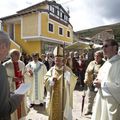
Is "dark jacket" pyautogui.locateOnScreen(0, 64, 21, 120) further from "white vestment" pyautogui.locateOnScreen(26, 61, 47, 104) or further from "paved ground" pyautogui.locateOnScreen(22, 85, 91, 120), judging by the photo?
"white vestment" pyautogui.locateOnScreen(26, 61, 47, 104)

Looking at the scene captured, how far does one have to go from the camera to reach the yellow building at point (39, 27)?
32594 mm

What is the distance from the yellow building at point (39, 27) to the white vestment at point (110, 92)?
27698 mm

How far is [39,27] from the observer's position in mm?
32219

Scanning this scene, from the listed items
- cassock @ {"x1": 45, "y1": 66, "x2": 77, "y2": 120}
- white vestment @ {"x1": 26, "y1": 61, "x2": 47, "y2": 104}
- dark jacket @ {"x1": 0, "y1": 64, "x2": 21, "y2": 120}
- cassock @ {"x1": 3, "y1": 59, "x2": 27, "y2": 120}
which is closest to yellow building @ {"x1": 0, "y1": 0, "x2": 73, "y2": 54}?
white vestment @ {"x1": 26, "y1": 61, "x2": 47, "y2": 104}

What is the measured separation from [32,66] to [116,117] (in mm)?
6022

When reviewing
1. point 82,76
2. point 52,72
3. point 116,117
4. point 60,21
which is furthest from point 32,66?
point 60,21

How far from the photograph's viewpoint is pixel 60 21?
36.9 metres

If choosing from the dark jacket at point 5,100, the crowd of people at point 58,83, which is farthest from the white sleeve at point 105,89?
the dark jacket at point 5,100

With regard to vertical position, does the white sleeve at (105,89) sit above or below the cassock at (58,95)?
above

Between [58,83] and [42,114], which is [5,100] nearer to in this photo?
[58,83]

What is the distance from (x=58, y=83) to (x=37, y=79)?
3.85 meters

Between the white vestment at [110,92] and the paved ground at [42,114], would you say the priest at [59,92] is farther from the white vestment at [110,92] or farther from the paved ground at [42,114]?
the white vestment at [110,92]

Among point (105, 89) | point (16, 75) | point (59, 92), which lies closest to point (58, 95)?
point (59, 92)

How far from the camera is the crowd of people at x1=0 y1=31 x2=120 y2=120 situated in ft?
7.79
